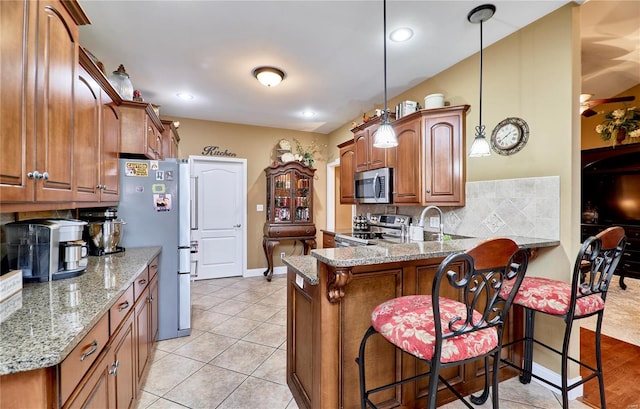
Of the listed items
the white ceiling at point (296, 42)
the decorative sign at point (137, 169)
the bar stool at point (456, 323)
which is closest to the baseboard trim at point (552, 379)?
the bar stool at point (456, 323)

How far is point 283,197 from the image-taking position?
4.93m

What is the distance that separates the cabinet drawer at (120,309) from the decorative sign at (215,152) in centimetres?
358

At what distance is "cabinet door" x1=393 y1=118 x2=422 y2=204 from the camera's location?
9.36 feet

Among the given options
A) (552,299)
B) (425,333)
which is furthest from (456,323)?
(552,299)

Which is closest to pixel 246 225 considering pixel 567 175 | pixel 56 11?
pixel 56 11

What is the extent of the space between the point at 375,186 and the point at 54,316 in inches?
117

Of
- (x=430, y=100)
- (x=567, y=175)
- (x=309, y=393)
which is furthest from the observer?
(x=430, y=100)

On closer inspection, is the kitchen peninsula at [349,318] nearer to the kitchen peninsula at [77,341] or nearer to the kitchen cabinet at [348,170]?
the kitchen peninsula at [77,341]

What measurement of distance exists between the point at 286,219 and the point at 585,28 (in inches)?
170

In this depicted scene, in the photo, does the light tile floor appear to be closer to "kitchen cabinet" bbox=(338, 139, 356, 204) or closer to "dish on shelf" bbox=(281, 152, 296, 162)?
"kitchen cabinet" bbox=(338, 139, 356, 204)

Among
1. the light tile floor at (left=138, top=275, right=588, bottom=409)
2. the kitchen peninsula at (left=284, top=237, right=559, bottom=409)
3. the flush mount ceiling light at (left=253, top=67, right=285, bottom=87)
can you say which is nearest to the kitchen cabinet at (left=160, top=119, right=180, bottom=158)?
the flush mount ceiling light at (left=253, top=67, right=285, bottom=87)

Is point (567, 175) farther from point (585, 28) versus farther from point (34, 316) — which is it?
point (34, 316)

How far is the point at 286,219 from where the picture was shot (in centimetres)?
494

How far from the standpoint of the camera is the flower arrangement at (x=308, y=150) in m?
5.25
